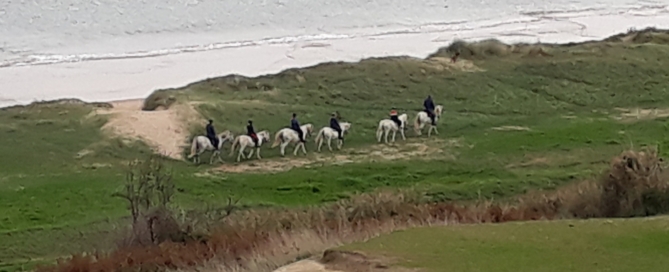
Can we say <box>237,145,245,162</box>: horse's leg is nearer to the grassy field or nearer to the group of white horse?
the group of white horse

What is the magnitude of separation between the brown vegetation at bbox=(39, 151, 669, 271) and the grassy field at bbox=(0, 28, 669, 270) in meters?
3.04

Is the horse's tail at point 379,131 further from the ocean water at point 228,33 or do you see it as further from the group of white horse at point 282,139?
the ocean water at point 228,33

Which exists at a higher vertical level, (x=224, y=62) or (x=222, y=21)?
(x=222, y=21)

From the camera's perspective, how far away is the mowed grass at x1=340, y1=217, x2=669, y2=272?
10.7 metres

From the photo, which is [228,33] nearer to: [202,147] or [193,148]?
[193,148]

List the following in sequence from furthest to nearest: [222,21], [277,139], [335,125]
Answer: [222,21], [335,125], [277,139]

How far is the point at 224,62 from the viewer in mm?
50219

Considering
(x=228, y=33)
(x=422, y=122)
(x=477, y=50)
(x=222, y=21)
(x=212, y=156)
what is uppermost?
(x=222, y=21)

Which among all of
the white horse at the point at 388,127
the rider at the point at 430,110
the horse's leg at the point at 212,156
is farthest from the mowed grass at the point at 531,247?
the rider at the point at 430,110

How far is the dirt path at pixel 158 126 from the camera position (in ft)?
96.6

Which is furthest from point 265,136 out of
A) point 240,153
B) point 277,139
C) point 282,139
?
point 240,153

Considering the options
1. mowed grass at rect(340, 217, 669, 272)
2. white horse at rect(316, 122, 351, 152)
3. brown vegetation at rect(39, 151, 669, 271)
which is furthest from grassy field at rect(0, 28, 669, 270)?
mowed grass at rect(340, 217, 669, 272)

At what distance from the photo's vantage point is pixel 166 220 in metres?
16.1

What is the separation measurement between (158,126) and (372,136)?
590 cm
